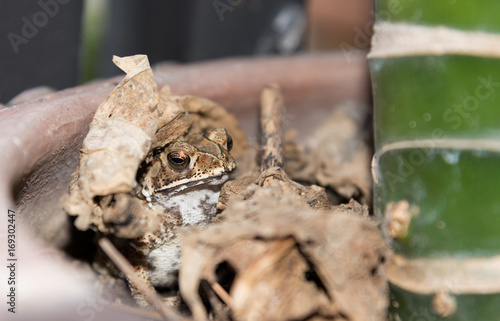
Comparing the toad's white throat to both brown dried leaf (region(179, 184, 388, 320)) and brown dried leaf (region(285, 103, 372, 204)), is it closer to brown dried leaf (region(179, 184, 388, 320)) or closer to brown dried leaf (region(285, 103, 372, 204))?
brown dried leaf (region(285, 103, 372, 204))

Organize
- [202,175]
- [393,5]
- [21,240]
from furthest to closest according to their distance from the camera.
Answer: [202,175] → [393,5] → [21,240]

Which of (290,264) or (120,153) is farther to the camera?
(120,153)

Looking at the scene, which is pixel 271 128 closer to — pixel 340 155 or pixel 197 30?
pixel 340 155

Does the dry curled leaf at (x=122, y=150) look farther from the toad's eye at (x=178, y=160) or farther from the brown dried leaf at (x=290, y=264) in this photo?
the brown dried leaf at (x=290, y=264)

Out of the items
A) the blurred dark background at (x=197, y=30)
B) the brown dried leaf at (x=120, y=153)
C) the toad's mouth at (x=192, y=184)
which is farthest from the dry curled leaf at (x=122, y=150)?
the blurred dark background at (x=197, y=30)

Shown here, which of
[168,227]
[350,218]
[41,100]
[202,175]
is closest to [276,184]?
[350,218]

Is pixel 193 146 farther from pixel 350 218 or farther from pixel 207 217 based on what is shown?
pixel 350 218

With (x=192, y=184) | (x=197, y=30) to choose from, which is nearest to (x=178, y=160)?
(x=192, y=184)
